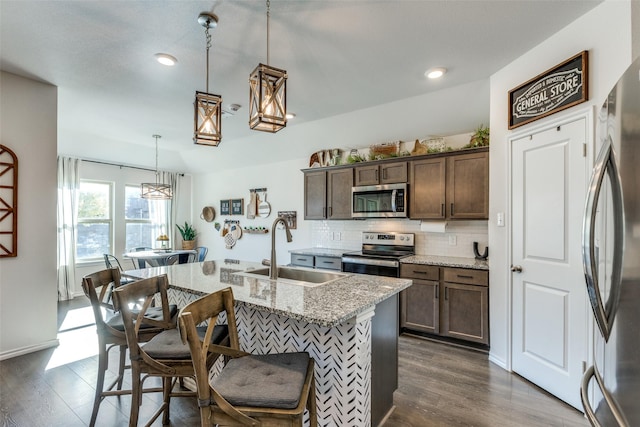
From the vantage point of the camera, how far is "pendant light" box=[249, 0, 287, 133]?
1.73 m

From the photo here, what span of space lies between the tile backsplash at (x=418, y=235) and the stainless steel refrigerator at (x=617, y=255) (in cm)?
268

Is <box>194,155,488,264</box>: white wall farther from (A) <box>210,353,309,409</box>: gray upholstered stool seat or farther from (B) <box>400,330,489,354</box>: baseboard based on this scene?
(A) <box>210,353,309,409</box>: gray upholstered stool seat

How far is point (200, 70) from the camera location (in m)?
2.87

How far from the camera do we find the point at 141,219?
21.0 feet

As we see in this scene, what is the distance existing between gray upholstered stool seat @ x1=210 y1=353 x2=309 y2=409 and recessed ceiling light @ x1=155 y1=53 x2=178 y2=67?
8.28 feet

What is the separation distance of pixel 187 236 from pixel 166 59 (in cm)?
496

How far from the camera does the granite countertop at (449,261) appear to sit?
3.12 metres

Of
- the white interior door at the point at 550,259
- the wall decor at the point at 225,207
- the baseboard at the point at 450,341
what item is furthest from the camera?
the wall decor at the point at 225,207

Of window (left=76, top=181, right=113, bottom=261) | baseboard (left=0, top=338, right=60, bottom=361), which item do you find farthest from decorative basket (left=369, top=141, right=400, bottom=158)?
window (left=76, top=181, right=113, bottom=261)

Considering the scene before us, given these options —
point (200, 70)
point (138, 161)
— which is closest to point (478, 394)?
point (200, 70)

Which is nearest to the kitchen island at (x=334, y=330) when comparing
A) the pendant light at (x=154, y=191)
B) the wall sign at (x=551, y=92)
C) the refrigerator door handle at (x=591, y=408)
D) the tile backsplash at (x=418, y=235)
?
the refrigerator door handle at (x=591, y=408)

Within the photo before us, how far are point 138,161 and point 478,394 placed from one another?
670 cm

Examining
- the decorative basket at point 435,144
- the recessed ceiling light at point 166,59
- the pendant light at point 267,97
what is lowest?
the pendant light at point 267,97

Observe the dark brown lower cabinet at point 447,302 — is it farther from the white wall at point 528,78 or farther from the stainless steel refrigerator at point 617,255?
the stainless steel refrigerator at point 617,255
